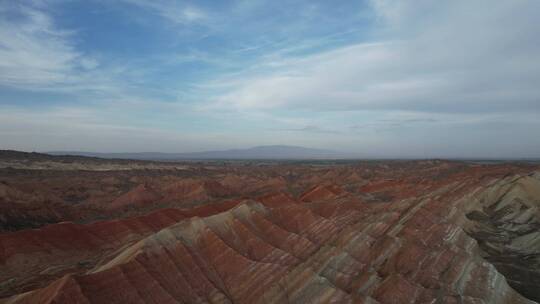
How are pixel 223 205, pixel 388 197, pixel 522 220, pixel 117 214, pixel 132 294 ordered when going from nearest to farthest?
1. pixel 132 294
2. pixel 522 220
3. pixel 223 205
4. pixel 117 214
5. pixel 388 197

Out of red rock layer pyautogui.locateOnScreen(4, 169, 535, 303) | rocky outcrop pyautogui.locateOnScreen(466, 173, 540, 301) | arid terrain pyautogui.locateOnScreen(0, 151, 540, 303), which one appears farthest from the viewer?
rocky outcrop pyautogui.locateOnScreen(466, 173, 540, 301)

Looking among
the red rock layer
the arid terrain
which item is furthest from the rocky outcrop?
the red rock layer

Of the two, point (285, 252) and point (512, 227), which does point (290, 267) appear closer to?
point (285, 252)

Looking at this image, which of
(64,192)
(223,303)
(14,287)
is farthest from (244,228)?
(64,192)

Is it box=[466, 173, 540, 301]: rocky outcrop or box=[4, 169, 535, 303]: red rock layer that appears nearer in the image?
box=[4, 169, 535, 303]: red rock layer

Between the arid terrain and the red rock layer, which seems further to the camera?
the arid terrain

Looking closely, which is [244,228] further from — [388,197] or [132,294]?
[388,197]

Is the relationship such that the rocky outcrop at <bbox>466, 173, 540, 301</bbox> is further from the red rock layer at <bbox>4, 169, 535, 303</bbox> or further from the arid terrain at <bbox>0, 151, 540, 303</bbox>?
the red rock layer at <bbox>4, 169, 535, 303</bbox>

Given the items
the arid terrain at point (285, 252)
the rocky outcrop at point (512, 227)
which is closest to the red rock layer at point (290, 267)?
the arid terrain at point (285, 252)

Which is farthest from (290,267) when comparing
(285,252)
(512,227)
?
(512,227)

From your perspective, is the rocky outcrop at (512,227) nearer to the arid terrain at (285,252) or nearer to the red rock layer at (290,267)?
the arid terrain at (285,252)

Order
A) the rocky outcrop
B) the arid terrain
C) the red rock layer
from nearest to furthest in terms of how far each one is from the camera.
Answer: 1. the red rock layer
2. the arid terrain
3. the rocky outcrop
